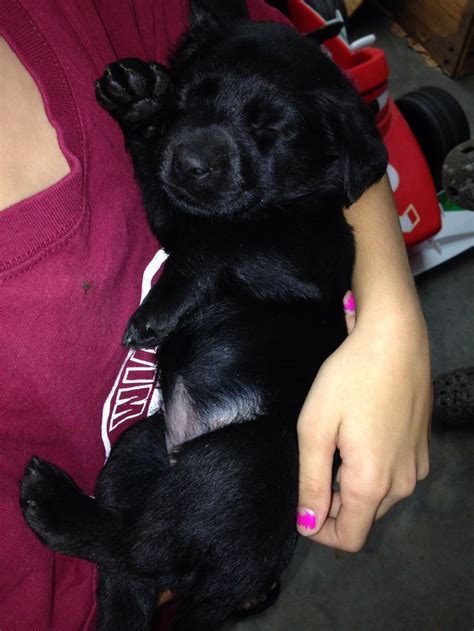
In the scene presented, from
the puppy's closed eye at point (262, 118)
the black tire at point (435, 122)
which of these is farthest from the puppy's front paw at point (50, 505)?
the black tire at point (435, 122)

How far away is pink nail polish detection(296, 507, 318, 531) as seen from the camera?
1073mm

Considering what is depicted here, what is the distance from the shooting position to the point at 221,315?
3.59ft

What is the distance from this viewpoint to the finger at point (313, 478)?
39.4 inches

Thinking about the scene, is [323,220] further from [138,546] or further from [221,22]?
[138,546]

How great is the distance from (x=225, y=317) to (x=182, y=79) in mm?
456

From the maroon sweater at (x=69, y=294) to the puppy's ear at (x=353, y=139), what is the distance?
369mm

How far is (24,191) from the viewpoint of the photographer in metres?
0.83

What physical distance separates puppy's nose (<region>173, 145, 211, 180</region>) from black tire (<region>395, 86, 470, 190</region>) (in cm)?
162

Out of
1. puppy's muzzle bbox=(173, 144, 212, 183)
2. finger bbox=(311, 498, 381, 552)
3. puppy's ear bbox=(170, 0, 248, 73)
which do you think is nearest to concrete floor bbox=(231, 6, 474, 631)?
finger bbox=(311, 498, 381, 552)

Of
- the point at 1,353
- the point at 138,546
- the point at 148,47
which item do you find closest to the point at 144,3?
the point at 148,47

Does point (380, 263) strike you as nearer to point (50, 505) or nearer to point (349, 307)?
point (349, 307)

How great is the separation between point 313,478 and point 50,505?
17.5 inches

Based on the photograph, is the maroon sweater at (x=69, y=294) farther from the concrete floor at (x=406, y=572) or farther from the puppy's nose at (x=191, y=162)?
the concrete floor at (x=406, y=572)

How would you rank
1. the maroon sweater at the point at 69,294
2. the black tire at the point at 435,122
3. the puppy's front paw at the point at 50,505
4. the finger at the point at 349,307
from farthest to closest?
the black tire at the point at 435,122 < the finger at the point at 349,307 < the puppy's front paw at the point at 50,505 < the maroon sweater at the point at 69,294
